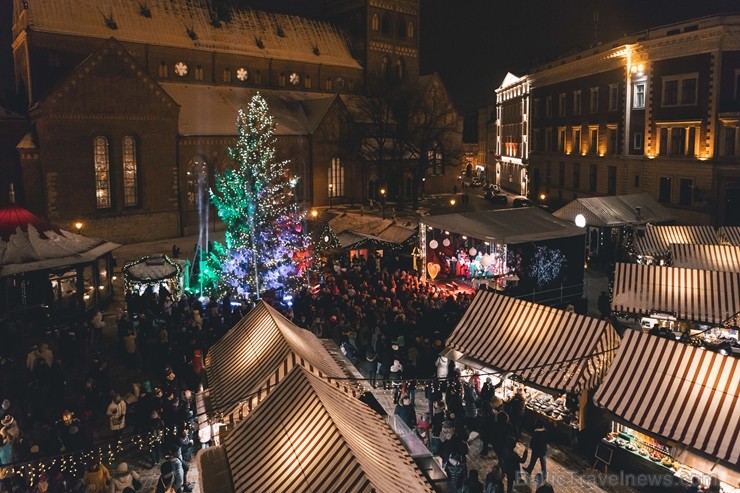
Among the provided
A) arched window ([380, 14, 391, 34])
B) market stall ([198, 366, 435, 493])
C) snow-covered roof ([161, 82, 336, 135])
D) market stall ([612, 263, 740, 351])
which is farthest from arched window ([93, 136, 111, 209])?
arched window ([380, 14, 391, 34])

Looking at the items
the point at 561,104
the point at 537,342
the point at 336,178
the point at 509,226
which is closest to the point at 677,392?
the point at 537,342

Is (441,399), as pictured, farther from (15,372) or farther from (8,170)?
(8,170)

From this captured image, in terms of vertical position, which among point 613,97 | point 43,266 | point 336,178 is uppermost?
point 613,97

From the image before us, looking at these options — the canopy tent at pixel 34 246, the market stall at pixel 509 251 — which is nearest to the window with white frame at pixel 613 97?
the market stall at pixel 509 251

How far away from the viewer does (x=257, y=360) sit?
36.0ft

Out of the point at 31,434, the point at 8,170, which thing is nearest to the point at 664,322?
the point at 31,434

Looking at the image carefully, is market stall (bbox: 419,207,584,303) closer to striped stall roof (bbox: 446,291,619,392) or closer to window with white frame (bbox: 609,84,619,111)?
striped stall roof (bbox: 446,291,619,392)

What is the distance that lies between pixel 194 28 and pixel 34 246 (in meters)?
27.5

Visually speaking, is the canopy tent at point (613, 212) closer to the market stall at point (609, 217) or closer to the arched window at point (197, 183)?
the market stall at point (609, 217)

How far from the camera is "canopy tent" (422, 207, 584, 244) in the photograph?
2192cm

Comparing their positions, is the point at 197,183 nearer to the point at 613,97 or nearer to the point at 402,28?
the point at 402,28

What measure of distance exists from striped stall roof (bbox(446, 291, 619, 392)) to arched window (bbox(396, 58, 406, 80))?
43.2 m

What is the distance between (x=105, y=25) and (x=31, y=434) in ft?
107

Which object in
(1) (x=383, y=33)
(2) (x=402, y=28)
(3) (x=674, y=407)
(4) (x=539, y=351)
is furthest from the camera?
(2) (x=402, y=28)
